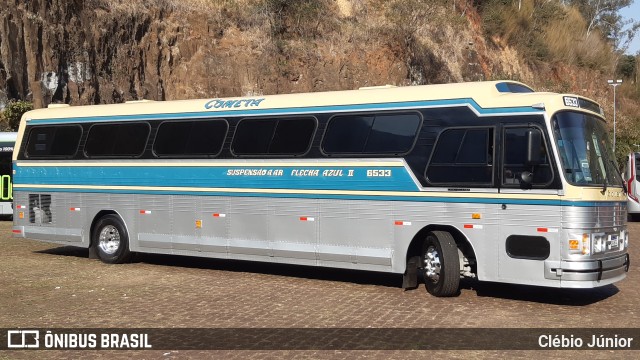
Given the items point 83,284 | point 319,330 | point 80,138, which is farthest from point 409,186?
point 80,138

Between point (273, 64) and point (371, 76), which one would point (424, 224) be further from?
point (371, 76)

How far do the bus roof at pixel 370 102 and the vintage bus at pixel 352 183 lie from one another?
28 mm

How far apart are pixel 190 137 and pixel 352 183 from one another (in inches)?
155

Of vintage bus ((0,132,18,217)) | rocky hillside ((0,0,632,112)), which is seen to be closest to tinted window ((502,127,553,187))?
vintage bus ((0,132,18,217))

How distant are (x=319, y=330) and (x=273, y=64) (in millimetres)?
34818

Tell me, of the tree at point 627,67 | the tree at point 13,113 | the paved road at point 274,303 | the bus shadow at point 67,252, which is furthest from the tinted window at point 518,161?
the tree at point 627,67

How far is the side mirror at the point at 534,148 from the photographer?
11508 millimetres

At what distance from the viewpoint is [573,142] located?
11.8 meters

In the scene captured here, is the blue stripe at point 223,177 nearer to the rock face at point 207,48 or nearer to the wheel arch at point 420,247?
the wheel arch at point 420,247

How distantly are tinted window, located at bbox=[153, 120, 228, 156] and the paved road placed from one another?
8.03 feet

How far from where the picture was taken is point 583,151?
11828 millimetres

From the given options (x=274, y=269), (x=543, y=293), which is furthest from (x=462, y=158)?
(x=274, y=269)

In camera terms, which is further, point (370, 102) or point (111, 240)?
point (111, 240)

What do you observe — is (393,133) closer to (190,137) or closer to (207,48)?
(190,137)
